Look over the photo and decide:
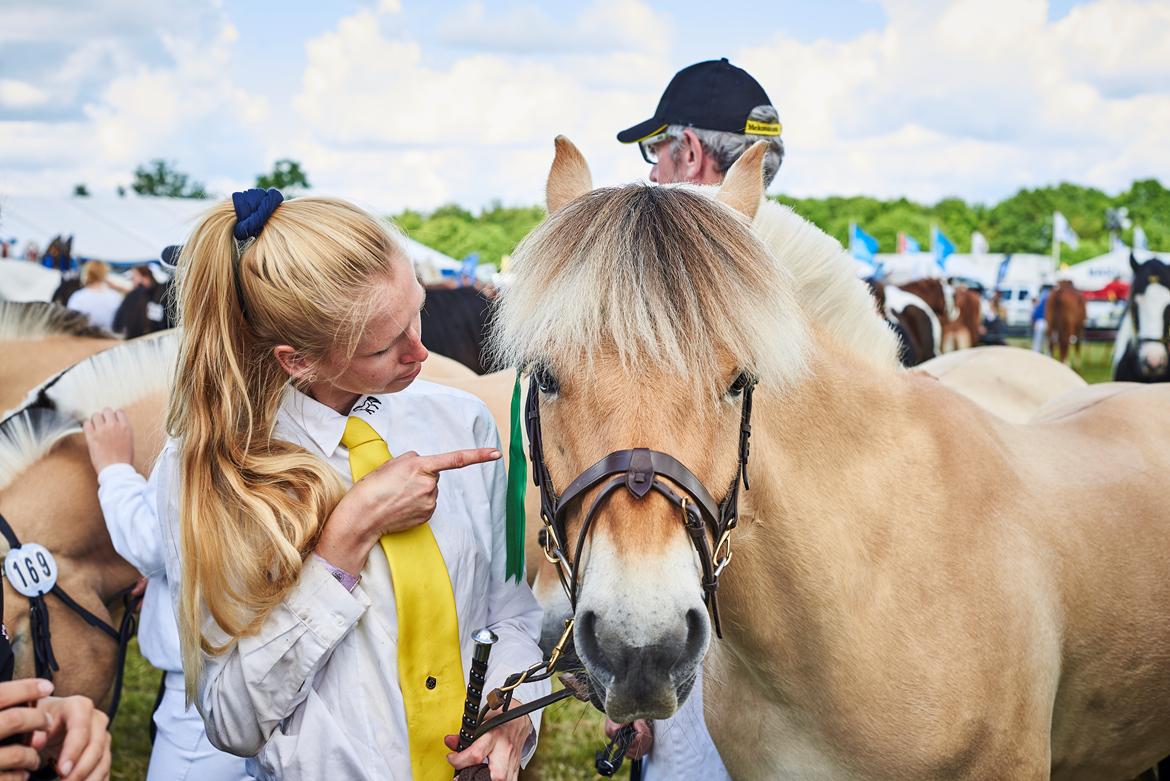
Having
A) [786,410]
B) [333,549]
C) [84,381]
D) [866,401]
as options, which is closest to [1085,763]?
[866,401]

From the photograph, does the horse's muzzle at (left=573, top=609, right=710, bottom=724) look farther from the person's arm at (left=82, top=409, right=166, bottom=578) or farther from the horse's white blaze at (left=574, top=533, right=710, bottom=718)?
the person's arm at (left=82, top=409, right=166, bottom=578)

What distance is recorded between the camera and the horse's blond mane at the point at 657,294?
1705mm

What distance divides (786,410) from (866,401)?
0.98ft

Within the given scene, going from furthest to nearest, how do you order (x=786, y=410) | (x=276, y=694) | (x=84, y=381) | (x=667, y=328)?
1. (x=84, y=381)
2. (x=786, y=410)
3. (x=276, y=694)
4. (x=667, y=328)

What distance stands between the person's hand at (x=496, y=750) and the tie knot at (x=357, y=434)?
0.69 metres

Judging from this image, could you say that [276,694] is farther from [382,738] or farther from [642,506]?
[642,506]

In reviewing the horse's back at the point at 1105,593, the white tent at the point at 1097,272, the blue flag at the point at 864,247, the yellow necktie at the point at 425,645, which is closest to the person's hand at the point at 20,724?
the yellow necktie at the point at 425,645

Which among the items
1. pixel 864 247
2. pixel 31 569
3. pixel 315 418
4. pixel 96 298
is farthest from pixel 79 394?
pixel 864 247

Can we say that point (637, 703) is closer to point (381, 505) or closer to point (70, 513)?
point (381, 505)

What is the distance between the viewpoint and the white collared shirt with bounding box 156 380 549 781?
1815 millimetres

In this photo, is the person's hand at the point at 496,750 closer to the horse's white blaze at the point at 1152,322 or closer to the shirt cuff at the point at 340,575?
the shirt cuff at the point at 340,575

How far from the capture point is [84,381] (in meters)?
3.35

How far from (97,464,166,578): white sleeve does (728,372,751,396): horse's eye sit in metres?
1.65

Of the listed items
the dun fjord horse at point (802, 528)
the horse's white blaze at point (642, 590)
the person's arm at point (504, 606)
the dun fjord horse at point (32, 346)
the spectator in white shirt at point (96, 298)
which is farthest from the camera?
the spectator in white shirt at point (96, 298)
